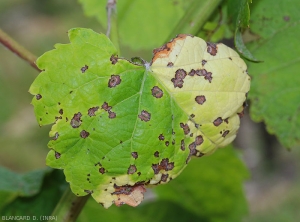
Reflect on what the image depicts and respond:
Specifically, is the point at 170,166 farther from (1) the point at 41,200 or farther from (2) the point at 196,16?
(1) the point at 41,200

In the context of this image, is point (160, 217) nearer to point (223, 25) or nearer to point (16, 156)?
point (223, 25)

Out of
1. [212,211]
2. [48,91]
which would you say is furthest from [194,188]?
[48,91]

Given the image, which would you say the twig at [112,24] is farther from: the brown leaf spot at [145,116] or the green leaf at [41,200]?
the green leaf at [41,200]

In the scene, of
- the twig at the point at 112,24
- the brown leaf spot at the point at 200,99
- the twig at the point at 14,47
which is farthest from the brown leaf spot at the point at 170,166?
the twig at the point at 14,47

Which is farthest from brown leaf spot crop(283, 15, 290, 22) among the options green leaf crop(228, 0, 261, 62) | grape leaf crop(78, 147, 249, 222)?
grape leaf crop(78, 147, 249, 222)

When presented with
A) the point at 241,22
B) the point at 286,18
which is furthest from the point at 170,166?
the point at 286,18

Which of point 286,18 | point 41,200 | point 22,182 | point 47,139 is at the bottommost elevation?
point 47,139
